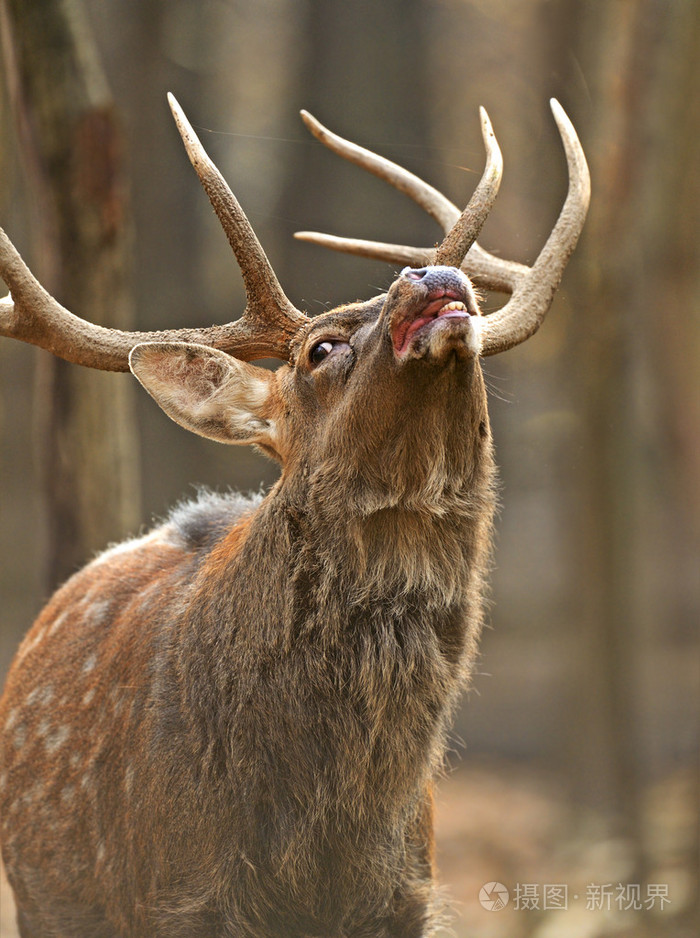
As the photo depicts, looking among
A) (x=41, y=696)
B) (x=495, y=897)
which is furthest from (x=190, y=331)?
(x=495, y=897)

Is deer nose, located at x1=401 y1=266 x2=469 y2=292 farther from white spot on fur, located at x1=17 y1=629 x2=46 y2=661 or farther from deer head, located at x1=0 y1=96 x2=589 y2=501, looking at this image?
white spot on fur, located at x1=17 y1=629 x2=46 y2=661

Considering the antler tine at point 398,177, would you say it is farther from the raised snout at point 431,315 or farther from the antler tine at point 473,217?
the raised snout at point 431,315

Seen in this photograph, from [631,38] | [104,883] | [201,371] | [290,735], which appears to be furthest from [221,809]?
[631,38]

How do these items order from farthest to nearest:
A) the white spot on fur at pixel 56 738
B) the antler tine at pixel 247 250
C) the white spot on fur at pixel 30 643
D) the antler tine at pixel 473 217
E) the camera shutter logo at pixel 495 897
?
the camera shutter logo at pixel 495 897 < the white spot on fur at pixel 30 643 < the white spot on fur at pixel 56 738 < the antler tine at pixel 473 217 < the antler tine at pixel 247 250

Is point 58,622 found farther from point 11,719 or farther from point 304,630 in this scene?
point 304,630

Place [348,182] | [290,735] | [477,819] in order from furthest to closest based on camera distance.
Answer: [477,819] → [348,182] → [290,735]

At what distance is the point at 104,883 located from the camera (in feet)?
10.1

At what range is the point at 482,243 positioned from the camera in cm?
394

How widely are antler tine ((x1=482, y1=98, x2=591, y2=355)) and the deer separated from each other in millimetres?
99

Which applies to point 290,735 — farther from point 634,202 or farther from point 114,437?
point 634,202

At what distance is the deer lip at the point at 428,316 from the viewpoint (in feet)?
8.18

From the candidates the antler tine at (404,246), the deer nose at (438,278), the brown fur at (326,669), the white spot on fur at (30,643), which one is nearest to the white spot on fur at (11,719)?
the white spot on fur at (30,643)

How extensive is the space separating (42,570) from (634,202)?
317cm

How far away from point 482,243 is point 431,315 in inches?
60.5
